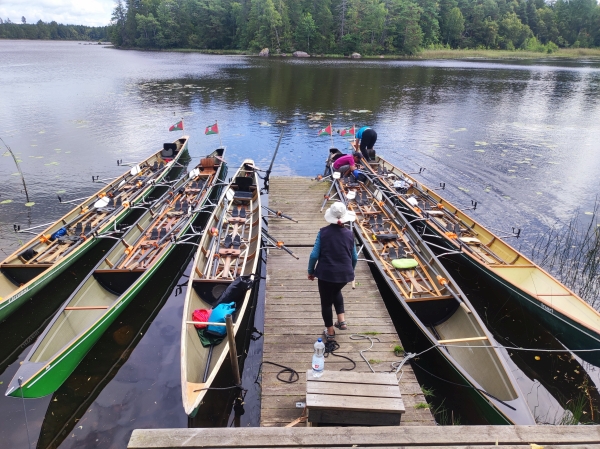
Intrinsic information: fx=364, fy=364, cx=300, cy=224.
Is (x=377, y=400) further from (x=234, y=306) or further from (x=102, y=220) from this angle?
(x=102, y=220)

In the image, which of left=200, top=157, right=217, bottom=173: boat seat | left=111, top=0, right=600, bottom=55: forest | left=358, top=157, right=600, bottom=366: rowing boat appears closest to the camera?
left=358, top=157, right=600, bottom=366: rowing boat

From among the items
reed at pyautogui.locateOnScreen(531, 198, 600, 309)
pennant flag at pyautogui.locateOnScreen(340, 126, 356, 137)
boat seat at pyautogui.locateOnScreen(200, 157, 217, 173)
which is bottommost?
reed at pyautogui.locateOnScreen(531, 198, 600, 309)

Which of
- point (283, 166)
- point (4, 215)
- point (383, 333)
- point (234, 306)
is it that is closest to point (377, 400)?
point (383, 333)

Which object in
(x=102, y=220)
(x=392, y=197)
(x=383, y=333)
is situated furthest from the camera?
(x=392, y=197)

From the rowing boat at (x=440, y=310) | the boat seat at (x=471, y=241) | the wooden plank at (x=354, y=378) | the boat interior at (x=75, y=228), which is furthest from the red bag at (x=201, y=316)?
the boat seat at (x=471, y=241)

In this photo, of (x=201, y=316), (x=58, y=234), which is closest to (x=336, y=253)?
(x=201, y=316)

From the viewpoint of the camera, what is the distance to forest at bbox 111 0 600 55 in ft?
243

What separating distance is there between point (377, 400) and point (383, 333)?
8.63 feet

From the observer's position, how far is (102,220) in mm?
11352

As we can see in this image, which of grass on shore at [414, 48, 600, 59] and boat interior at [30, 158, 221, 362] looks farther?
grass on shore at [414, 48, 600, 59]

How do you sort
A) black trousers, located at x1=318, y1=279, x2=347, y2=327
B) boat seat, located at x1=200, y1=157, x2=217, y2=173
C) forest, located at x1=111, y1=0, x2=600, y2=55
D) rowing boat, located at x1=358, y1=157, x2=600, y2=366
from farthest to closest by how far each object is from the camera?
forest, located at x1=111, y1=0, x2=600, y2=55, boat seat, located at x1=200, y1=157, x2=217, y2=173, rowing boat, located at x1=358, y1=157, x2=600, y2=366, black trousers, located at x1=318, y1=279, x2=347, y2=327

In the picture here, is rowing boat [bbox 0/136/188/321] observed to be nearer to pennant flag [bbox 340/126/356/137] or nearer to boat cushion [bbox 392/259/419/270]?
boat cushion [bbox 392/259/419/270]

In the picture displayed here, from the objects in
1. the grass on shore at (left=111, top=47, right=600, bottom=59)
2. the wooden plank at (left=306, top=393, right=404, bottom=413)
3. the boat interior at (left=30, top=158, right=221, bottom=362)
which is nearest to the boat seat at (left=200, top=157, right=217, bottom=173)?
the boat interior at (left=30, top=158, right=221, bottom=362)

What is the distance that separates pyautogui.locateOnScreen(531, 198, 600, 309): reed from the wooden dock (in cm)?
569
